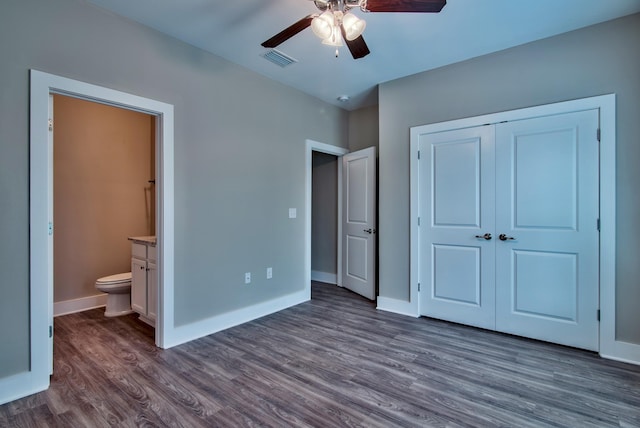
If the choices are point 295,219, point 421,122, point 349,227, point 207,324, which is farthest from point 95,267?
point 421,122

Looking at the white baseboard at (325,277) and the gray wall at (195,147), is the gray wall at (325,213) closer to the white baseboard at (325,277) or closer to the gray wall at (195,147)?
the white baseboard at (325,277)

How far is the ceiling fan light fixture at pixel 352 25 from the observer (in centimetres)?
182

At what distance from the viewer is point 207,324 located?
2.99m

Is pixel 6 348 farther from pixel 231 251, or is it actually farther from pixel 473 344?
pixel 473 344

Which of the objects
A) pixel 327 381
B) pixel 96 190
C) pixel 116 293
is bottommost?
pixel 327 381

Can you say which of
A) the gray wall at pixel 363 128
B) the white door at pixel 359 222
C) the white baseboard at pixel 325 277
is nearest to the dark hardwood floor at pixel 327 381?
the white door at pixel 359 222

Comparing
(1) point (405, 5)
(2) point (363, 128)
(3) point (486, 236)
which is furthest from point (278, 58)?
(3) point (486, 236)

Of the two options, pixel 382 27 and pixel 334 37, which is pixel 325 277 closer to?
pixel 382 27

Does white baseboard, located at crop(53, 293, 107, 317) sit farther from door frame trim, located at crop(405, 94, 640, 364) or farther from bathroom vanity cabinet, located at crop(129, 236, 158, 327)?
door frame trim, located at crop(405, 94, 640, 364)

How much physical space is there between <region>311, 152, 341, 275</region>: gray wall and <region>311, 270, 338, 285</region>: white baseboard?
0.05 metres

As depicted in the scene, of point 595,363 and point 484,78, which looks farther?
point 484,78

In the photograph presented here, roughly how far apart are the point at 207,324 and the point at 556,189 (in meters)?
3.45

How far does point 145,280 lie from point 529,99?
4.14m

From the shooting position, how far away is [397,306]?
11.9 feet
